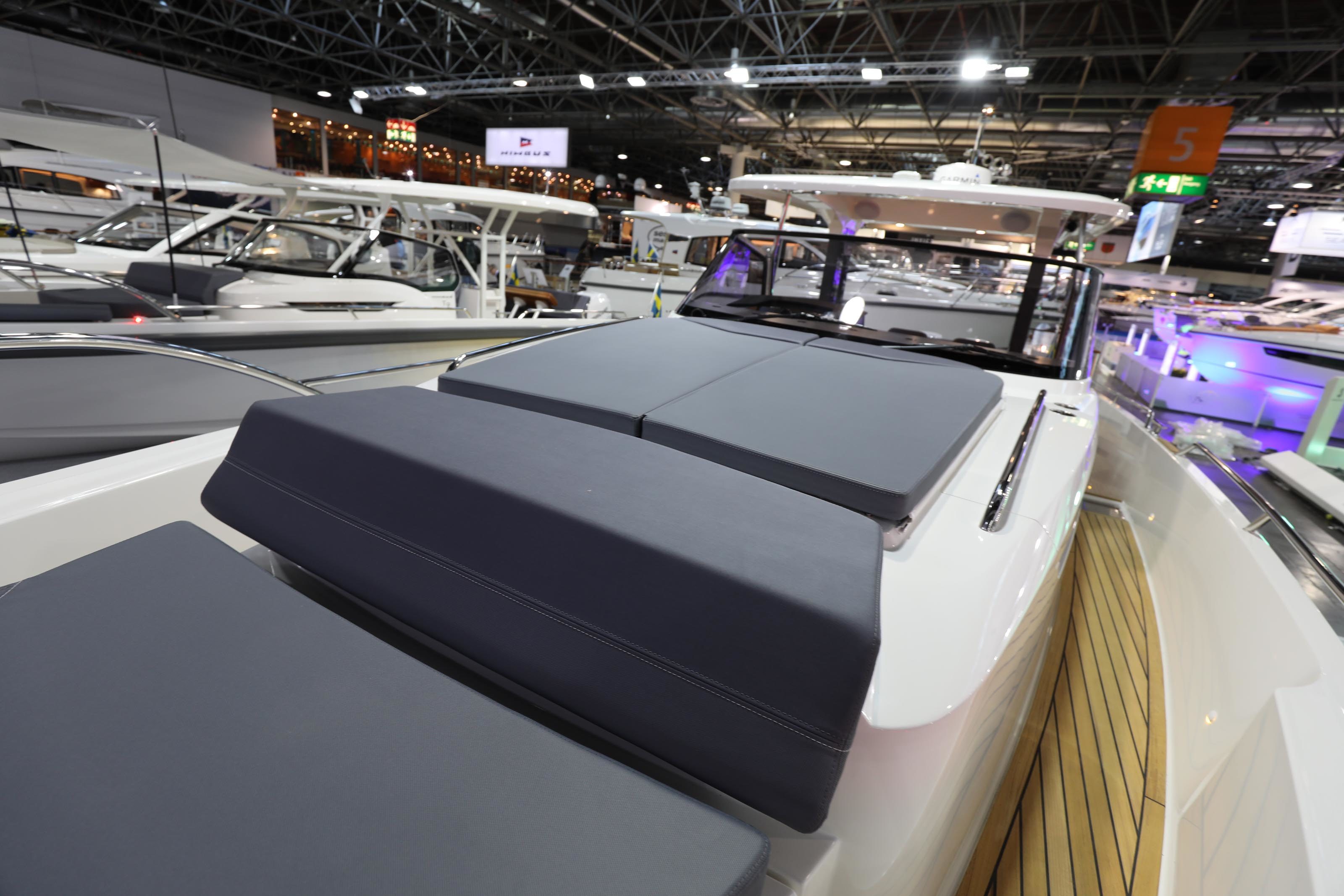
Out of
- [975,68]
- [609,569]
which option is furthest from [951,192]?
[975,68]

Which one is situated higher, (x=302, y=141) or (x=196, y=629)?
(x=302, y=141)

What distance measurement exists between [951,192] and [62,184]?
14.9 meters

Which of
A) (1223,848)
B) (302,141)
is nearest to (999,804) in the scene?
(1223,848)

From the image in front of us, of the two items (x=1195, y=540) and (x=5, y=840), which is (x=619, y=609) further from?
(x=1195, y=540)

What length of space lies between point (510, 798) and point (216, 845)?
0.83ft

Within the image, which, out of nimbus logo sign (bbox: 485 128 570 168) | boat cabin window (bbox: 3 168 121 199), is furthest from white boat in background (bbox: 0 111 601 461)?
nimbus logo sign (bbox: 485 128 570 168)

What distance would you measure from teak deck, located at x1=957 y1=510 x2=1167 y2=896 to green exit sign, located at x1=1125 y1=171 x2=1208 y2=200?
9329mm

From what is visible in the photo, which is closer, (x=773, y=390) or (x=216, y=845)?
(x=216, y=845)

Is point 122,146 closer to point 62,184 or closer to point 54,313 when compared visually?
point 54,313

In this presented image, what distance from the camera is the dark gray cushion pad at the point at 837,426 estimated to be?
110cm

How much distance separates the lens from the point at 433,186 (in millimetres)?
4656

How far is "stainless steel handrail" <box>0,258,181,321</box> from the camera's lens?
2975mm

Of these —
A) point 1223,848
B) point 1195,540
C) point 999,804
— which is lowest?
point 999,804

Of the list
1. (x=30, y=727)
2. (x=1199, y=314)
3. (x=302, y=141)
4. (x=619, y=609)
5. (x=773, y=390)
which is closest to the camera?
(x=30, y=727)
